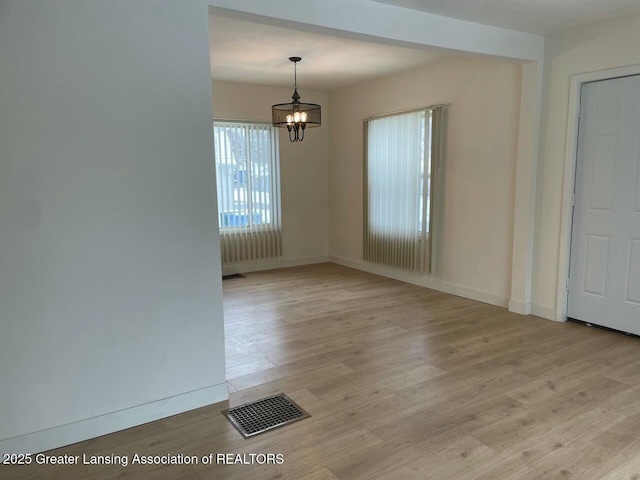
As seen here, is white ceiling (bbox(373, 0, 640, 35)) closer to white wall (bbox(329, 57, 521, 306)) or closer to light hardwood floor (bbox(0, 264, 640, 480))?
white wall (bbox(329, 57, 521, 306))

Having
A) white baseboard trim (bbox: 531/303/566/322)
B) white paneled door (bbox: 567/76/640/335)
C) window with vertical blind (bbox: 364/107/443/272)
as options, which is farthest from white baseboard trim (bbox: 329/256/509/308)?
white paneled door (bbox: 567/76/640/335)

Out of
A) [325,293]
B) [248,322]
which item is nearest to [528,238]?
[325,293]

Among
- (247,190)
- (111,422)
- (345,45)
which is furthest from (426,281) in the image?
(111,422)

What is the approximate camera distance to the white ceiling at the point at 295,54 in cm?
391

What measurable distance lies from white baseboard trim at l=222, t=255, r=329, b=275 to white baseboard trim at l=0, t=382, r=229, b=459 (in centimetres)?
363

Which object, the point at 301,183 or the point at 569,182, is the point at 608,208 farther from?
the point at 301,183

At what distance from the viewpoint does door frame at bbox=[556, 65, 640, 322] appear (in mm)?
3894

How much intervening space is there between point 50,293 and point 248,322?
224 centimetres

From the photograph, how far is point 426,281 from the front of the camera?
564 cm


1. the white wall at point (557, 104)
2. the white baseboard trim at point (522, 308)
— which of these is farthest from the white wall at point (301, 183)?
the white wall at point (557, 104)

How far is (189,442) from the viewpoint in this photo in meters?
2.40

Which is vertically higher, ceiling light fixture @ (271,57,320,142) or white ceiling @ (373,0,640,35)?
white ceiling @ (373,0,640,35)

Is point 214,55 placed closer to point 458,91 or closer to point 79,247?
point 458,91

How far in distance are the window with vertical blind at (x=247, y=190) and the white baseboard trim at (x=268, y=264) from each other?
3.7 inches
